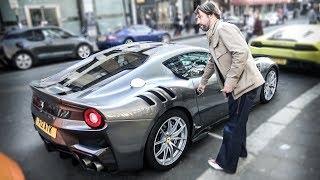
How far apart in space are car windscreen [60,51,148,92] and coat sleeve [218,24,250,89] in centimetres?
113

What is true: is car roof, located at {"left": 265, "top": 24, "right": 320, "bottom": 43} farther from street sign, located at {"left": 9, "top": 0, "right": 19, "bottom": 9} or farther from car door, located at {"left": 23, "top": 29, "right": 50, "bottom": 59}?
street sign, located at {"left": 9, "top": 0, "right": 19, "bottom": 9}

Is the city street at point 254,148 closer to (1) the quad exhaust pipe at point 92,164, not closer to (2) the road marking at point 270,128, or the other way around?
(2) the road marking at point 270,128

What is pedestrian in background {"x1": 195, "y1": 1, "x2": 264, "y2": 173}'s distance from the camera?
3254mm

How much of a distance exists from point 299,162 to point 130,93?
200 centimetres

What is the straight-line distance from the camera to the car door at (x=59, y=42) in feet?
43.7

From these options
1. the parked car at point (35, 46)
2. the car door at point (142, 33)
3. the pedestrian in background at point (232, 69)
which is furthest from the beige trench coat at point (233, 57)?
the car door at point (142, 33)

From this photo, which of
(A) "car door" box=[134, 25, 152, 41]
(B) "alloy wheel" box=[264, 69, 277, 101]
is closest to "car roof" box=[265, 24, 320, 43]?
(B) "alloy wheel" box=[264, 69, 277, 101]

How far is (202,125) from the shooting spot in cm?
428

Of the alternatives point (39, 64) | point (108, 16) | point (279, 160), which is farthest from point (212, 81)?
point (108, 16)

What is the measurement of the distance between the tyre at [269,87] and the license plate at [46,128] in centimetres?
349

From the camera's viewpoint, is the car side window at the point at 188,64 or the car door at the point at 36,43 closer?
the car side window at the point at 188,64

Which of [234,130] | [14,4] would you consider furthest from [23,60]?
[234,130]

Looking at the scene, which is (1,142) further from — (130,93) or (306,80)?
(306,80)

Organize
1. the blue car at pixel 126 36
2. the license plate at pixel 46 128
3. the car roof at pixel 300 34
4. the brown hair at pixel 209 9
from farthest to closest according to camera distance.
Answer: the blue car at pixel 126 36
the car roof at pixel 300 34
the license plate at pixel 46 128
the brown hair at pixel 209 9
